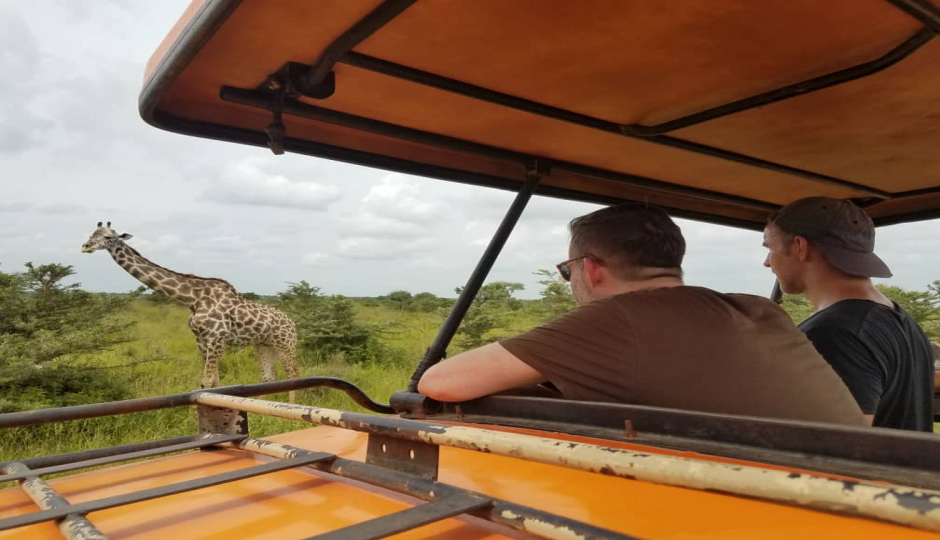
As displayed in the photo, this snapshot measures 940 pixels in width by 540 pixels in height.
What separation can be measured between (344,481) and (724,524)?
70cm

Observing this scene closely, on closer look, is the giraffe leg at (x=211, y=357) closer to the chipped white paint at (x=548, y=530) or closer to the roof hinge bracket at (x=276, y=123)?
the roof hinge bracket at (x=276, y=123)

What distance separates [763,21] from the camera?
1373 mm

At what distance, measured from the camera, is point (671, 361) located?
1557 millimetres

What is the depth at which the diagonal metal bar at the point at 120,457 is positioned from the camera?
1419mm

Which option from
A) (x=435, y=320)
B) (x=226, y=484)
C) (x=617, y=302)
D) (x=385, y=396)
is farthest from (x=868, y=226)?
(x=435, y=320)

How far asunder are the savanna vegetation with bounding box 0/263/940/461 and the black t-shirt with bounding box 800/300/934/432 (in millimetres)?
5045

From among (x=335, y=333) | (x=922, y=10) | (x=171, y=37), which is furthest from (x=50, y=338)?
(x=922, y=10)

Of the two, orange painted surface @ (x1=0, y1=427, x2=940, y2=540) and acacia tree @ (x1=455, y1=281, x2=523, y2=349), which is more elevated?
acacia tree @ (x1=455, y1=281, x2=523, y2=349)

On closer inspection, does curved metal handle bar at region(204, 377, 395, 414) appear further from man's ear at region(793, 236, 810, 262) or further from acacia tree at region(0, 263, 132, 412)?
acacia tree at region(0, 263, 132, 412)

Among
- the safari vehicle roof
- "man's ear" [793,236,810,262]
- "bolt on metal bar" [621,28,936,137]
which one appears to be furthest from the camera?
"man's ear" [793,236,810,262]

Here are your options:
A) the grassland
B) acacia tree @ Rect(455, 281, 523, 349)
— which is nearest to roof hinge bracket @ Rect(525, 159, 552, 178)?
the grassland

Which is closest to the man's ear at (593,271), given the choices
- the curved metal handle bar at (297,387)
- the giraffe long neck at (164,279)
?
the curved metal handle bar at (297,387)

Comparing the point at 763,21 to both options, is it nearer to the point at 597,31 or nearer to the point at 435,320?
the point at 597,31

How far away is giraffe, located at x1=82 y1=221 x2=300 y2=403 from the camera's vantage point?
9.69 metres
